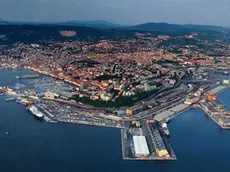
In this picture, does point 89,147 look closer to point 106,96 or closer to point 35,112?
point 35,112

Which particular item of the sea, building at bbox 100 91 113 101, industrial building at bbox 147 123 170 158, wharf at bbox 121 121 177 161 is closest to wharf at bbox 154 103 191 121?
the sea

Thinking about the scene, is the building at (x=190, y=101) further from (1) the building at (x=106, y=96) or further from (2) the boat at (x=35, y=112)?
(2) the boat at (x=35, y=112)

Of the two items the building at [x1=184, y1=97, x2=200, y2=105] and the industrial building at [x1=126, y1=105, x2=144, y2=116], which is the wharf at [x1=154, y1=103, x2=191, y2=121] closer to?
the building at [x1=184, y1=97, x2=200, y2=105]

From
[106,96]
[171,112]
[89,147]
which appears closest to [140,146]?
[89,147]

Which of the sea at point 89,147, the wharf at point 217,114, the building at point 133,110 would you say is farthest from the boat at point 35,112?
the wharf at point 217,114

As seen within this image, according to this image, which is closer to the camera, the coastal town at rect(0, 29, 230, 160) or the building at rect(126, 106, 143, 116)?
the coastal town at rect(0, 29, 230, 160)

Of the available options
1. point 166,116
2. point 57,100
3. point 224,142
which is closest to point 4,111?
point 57,100

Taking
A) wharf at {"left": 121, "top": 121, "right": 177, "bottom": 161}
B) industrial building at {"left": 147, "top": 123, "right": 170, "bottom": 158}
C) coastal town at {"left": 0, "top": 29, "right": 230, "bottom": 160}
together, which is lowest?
coastal town at {"left": 0, "top": 29, "right": 230, "bottom": 160}
